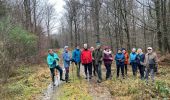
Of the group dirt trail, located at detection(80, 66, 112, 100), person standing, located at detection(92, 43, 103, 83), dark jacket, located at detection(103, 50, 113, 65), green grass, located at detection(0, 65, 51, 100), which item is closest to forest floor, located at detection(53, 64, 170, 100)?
dirt trail, located at detection(80, 66, 112, 100)

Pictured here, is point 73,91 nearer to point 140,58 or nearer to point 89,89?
point 89,89

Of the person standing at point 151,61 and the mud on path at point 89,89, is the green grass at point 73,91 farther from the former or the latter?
the person standing at point 151,61

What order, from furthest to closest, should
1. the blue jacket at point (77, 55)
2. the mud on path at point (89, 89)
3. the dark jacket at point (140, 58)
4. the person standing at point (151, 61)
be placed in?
the blue jacket at point (77, 55) < the dark jacket at point (140, 58) < the person standing at point (151, 61) < the mud on path at point (89, 89)

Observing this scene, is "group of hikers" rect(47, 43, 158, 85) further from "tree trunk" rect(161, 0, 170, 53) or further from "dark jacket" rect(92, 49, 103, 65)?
"tree trunk" rect(161, 0, 170, 53)

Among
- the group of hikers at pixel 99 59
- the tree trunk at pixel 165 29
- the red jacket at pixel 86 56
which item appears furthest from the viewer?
the tree trunk at pixel 165 29

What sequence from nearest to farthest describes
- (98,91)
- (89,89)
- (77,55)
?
(98,91) → (89,89) → (77,55)

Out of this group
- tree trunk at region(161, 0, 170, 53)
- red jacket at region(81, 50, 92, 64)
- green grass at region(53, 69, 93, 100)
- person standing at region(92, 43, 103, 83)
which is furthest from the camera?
tree trunk at region(161, 0, 170, 53)

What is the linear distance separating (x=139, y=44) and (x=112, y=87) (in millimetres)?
27489

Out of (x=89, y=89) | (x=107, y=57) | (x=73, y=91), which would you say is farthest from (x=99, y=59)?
(x=73, y=91)

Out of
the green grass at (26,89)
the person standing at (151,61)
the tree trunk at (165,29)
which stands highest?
the tree trunk at (165,29)

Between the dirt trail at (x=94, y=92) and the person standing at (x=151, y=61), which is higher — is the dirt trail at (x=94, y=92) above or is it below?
below

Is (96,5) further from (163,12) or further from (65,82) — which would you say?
(65,82)

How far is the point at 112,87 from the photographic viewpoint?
16656 mm

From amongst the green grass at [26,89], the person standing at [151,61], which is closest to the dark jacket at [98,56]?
the person standing at [151,61]
